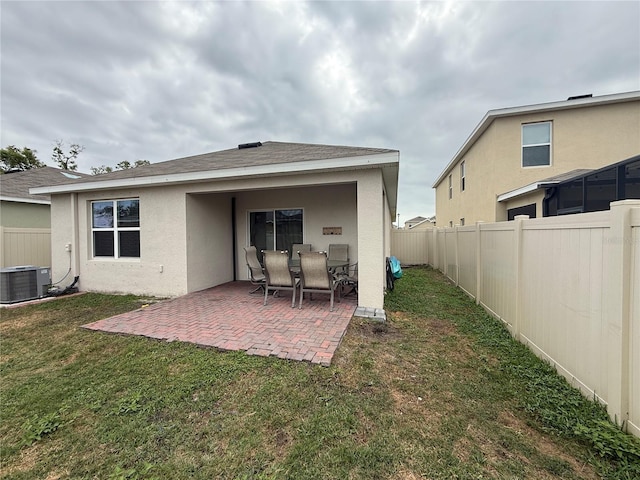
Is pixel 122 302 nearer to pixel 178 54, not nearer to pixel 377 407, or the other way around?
pixel 377 407

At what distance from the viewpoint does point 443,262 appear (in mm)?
11273

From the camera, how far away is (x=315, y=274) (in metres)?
5.40

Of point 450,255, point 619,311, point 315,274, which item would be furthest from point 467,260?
point 619,311

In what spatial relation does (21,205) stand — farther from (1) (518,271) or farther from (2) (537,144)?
(2) (537,144)

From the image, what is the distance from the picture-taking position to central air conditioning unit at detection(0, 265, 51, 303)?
21.6ft

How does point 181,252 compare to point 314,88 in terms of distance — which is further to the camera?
point 314,88

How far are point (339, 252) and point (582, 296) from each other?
565 cm

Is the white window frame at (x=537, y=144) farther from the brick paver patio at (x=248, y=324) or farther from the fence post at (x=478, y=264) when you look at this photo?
the brick paver patio at (x=248, y=324)

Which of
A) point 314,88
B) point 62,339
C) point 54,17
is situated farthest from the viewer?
point 314,88

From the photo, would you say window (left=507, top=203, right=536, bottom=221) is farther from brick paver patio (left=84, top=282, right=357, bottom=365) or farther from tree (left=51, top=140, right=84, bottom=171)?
tree (left=51, top=140, right=84, bottom=171)

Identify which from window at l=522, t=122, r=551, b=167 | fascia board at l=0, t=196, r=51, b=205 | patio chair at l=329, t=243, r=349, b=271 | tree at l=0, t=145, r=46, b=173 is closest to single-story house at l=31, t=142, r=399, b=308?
patio chair at l=329, t=243, r=349, b=271

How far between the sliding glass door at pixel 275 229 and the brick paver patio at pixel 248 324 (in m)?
2.46

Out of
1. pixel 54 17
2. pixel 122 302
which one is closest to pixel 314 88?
pixel 54 17

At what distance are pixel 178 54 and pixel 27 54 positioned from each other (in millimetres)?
4532
